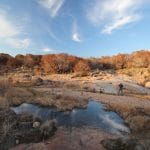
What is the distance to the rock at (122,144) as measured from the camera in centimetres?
1552

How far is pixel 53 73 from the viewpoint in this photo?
5997cm

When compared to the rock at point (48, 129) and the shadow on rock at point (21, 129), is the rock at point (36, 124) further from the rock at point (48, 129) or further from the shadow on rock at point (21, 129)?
the rock at point (48, 129)

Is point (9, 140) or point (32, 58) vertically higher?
point (32, 58)

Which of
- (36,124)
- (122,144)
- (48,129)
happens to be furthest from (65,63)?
(122,144)

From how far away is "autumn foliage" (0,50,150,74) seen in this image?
6128cm

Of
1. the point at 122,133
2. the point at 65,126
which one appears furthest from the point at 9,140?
the point at 122,133

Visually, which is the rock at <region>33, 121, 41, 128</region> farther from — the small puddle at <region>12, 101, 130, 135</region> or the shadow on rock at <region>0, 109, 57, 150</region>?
the small puddle at <region>12, 101, 130, 135</region>

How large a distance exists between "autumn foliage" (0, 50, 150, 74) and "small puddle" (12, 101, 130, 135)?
1446 inches

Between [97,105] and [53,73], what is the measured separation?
1354 inches

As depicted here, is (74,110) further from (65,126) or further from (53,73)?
(53,73)

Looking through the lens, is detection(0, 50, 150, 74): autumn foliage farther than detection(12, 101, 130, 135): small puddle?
Yes

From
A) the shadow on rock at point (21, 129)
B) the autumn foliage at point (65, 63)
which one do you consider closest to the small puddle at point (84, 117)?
the shadow on rock at point (21, 129)

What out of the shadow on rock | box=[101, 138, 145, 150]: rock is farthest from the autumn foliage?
box=[101, 138, 145, 150]: rock

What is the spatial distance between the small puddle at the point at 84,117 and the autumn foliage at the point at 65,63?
3672cm
